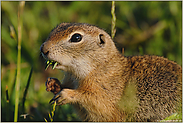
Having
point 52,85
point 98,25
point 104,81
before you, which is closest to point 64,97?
point 52,85

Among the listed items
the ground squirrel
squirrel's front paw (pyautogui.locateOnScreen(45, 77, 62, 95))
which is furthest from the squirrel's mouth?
squirrel's front paw (pyautogui.locateOnScreen(45, 77, 62, 95))

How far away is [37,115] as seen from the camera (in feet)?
12.7

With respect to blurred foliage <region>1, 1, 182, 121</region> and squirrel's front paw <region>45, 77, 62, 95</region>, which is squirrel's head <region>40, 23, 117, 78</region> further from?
blurred foliage <region>1, 1, 182, 121</region>

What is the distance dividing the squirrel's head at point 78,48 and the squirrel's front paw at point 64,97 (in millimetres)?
277

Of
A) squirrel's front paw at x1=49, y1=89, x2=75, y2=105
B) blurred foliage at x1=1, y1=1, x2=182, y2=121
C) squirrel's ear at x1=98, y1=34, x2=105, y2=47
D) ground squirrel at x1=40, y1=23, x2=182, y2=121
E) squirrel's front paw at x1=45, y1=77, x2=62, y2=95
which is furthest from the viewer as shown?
blurred foliage at x1=1, y1=1, x2=182, y2=121

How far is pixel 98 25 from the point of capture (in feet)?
20.3

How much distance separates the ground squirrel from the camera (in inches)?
125

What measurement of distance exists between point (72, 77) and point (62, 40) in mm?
532

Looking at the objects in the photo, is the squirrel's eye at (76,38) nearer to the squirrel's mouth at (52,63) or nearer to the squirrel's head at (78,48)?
the squirrel's head at (78,48)

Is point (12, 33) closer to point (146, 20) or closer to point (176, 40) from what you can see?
point (176, 40)

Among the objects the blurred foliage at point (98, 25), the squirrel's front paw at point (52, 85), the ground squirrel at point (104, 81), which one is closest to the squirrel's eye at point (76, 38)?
the ground squirrel at point (104, 81)

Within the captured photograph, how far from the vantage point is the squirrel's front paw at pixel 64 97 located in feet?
10.1

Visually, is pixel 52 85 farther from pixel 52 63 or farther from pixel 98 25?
pixel 98 25

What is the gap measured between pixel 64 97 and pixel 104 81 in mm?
595
